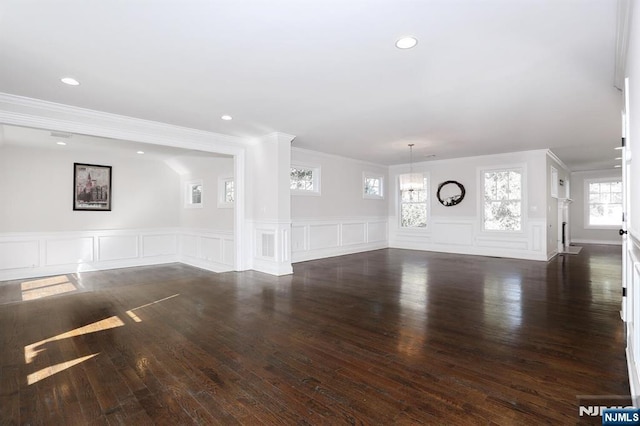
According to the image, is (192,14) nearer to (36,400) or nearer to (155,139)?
(36,400)

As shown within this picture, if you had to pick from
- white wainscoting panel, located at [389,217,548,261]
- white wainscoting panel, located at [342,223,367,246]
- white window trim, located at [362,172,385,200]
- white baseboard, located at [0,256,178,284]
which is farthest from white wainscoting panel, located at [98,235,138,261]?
white wainscoting panel, located at [389,217,548,261]

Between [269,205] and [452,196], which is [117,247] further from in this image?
[452,196]

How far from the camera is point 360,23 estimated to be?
2.45 meters

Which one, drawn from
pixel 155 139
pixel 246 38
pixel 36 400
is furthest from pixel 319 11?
pixel 155 139

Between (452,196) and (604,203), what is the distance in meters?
6.20

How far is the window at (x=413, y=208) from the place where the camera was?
9406mm

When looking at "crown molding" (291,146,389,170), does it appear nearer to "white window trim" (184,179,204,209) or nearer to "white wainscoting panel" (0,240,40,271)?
"white window trim" (184,179,204,209)

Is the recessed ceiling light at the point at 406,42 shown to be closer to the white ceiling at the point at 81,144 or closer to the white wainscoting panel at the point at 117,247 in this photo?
the white ceiling at the point at 81,144

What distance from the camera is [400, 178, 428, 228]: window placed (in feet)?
30.9

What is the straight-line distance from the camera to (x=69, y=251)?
23.4ft

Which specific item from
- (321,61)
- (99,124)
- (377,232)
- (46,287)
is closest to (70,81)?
(99,124)

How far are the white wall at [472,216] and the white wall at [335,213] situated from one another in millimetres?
828

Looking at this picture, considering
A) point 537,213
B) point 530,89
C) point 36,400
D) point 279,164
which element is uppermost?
point 530,89

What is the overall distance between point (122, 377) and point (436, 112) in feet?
15.3
